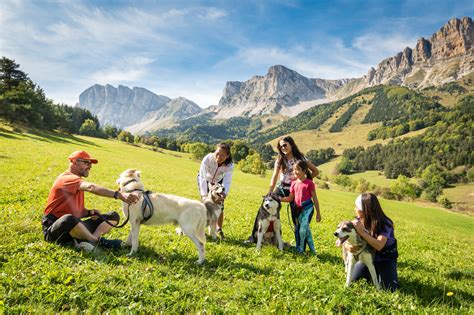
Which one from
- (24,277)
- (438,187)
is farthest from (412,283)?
(438,187)

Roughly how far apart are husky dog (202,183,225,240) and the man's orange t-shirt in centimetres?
392

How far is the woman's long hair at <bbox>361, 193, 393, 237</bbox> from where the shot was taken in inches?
236

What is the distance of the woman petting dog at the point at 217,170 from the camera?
30.6 ft

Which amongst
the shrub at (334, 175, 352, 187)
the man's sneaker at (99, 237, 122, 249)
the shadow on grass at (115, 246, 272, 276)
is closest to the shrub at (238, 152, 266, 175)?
the shrub at (334, 175, 352, 187)

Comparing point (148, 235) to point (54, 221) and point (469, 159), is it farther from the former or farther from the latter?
point (469, 159)

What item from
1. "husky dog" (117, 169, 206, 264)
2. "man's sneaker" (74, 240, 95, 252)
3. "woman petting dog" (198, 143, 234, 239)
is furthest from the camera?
"woman petting dog" (198, 143, 234, 239)

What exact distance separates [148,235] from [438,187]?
448 feet

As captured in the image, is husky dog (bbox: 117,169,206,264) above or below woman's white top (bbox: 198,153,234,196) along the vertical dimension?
below

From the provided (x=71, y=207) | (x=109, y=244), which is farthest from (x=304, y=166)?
(x=71, y=207)

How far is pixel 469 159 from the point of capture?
14088 cm

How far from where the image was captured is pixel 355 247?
588 cm

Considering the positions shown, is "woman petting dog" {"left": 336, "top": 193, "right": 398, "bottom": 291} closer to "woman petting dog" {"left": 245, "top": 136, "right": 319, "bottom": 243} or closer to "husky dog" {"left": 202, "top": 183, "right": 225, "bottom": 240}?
"woman petting dog" {"left": 245, "top": 136, "right": 319, "bottom": 243}

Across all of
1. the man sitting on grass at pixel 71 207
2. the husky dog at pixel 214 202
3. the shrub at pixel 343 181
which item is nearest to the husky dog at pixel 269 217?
the husky dog at pixel 214 202

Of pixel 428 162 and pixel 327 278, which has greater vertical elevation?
pixel 428 162
